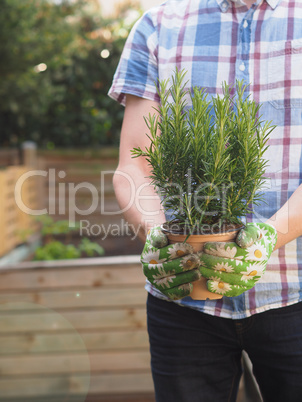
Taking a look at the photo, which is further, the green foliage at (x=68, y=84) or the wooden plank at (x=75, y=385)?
the green foliage at (x=68, y=84)

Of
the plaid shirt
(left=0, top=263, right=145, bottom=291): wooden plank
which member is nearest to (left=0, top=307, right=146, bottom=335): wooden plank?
(left=0, top=263, right=145, bottom=291): wooden plank

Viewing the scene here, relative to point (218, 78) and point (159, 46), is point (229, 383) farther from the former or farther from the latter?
point (159, 46)

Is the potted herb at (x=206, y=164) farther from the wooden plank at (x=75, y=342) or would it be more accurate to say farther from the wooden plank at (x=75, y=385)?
the wooden plank at (x=75, y=385)

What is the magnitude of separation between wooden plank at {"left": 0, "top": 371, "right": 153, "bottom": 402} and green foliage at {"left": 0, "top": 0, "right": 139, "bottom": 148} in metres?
3.40

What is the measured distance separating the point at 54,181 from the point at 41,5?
204 centimetres

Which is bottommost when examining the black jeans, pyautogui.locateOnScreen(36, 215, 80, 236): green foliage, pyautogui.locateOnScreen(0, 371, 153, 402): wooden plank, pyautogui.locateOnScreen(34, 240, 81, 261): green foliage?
pyautogui.locateOnScreen(0, 371, 153, 402): wooden plank

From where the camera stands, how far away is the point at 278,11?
3.96 ft

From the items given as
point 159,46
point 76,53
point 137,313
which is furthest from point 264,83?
point 76,53

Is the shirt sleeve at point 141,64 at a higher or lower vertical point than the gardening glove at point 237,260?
higher

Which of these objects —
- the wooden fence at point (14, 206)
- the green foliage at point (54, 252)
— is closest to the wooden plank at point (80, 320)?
the green foliage at point (54, 252)

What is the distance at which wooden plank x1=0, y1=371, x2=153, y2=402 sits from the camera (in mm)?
2678

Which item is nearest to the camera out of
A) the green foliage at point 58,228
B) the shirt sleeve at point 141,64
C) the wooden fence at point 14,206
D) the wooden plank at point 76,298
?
the shirt sleeve at point 141,64

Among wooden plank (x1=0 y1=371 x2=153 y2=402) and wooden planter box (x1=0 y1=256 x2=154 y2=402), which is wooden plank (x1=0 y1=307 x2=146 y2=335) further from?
wooden plank (x1=0 y1=371 x2=153 y2=402)

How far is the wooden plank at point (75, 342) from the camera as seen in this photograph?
2648 millimetres
